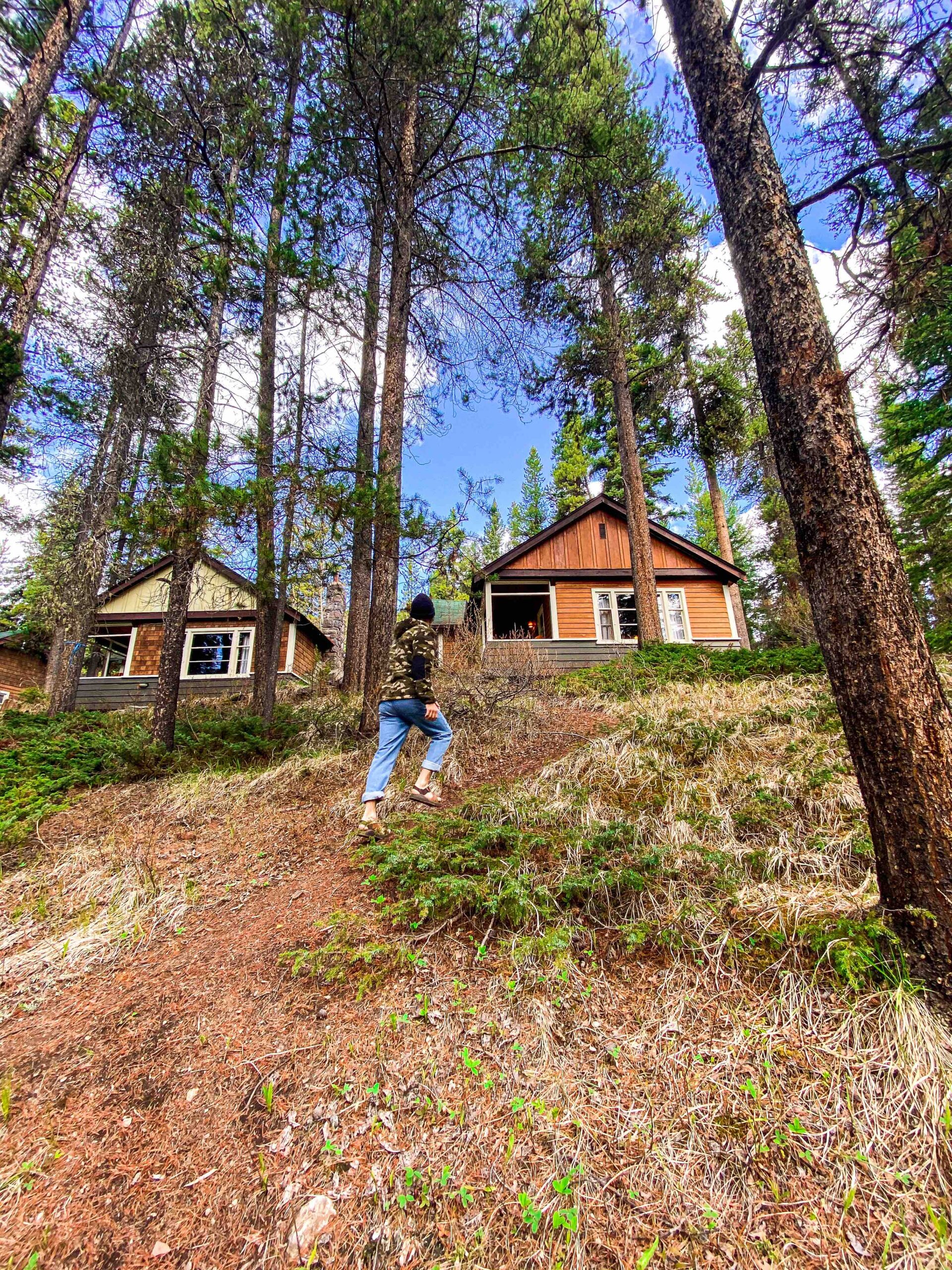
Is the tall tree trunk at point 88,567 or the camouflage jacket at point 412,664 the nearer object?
the camouflage jacket at point 412,664

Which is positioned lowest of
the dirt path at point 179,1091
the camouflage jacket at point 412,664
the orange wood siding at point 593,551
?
the dirt path at point 179,1091

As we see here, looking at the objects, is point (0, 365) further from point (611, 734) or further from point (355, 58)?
point (611, 734)

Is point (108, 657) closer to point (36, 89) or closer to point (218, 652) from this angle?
point (218, 652)

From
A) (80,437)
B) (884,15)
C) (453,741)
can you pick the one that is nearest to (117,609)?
(80,437)

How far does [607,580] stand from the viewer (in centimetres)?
1463

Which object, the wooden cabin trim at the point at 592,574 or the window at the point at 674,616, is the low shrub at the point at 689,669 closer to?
the window at the point at 674,616

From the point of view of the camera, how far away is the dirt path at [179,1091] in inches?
59.9

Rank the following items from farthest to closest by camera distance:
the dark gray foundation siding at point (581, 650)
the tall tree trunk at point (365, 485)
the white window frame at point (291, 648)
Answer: the white window frame at point (291, 648) → the dark gray foundation siding at point (581, 650) → the tall tree trunk at point (365, 485)

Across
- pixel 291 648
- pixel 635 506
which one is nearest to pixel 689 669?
pixel 635 506

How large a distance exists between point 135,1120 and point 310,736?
4.49 metres

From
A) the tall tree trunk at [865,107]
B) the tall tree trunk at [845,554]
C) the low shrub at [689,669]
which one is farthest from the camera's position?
the low shrub at [689,669]

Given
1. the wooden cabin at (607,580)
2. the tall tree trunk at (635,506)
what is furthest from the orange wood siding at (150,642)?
the tall tree trunk at (635,506)

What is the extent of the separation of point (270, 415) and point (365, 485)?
7.69 feet

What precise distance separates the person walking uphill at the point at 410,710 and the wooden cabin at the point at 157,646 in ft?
38.4
